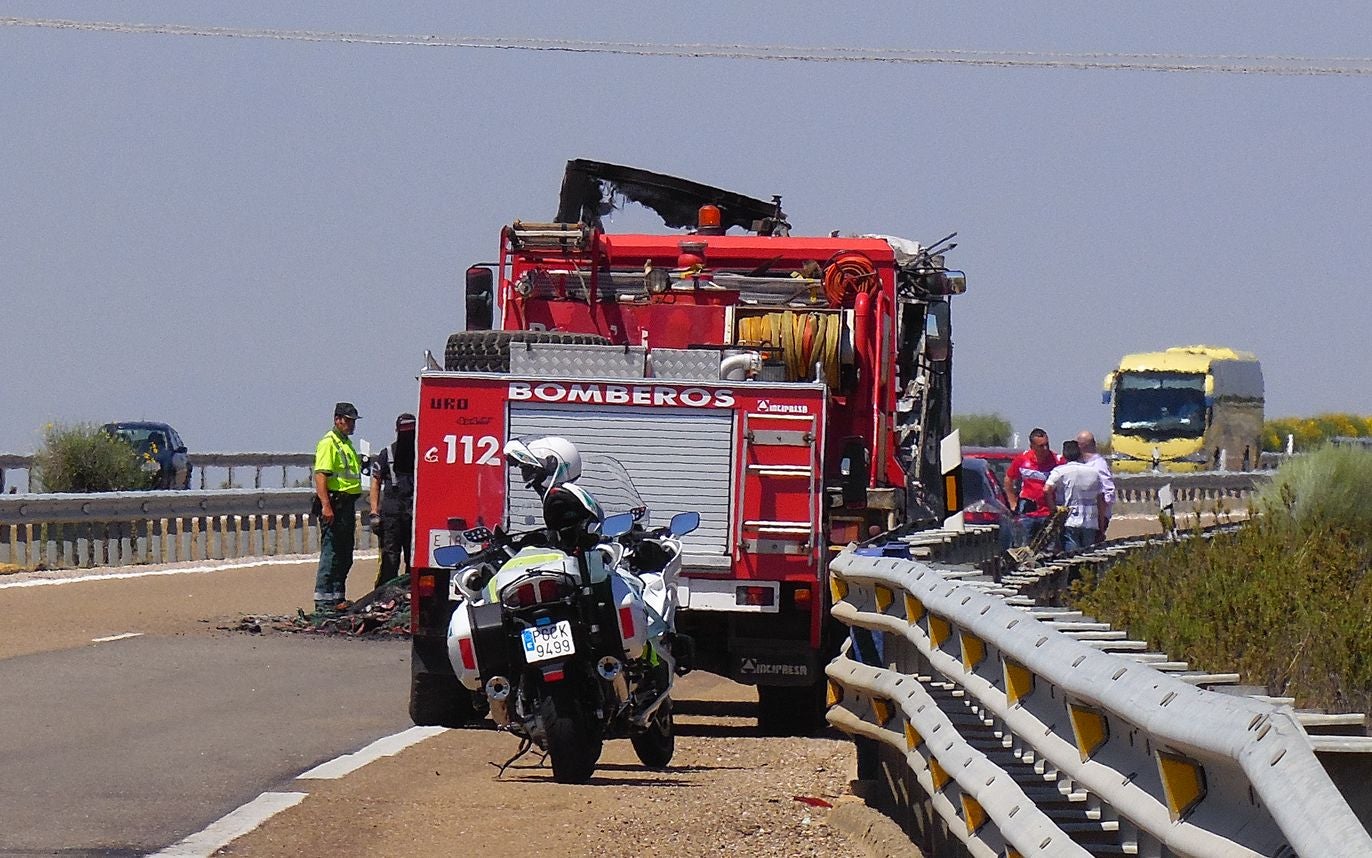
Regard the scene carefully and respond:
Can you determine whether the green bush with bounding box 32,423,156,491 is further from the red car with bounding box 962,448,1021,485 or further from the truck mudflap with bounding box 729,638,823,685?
the truck mudflap with bounding box 729,638,823,685

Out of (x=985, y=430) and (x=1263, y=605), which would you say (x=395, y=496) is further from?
(x=985, y=430)

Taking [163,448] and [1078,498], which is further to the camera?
[163,448]

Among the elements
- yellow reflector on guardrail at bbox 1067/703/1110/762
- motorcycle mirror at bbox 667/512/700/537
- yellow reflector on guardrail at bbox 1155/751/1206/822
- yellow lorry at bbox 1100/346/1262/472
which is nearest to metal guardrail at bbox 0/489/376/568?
motorcycle mirror at bbox 667/512/700/537

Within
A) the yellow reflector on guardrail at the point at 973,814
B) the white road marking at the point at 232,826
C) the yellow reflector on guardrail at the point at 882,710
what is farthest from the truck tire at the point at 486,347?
the yellow reflector on guardrail at the point at 973,814

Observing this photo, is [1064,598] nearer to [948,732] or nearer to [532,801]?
[532,801]

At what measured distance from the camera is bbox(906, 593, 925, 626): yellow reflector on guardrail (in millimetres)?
8122

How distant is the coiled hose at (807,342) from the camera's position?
50.5ft

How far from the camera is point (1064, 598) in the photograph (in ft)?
45.8

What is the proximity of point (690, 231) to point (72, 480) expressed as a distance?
22301mm

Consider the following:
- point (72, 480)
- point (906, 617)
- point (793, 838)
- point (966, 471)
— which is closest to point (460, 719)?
point (793, 838)

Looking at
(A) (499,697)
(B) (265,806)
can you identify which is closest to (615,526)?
(A) (499,697)

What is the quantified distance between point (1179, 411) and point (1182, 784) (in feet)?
190

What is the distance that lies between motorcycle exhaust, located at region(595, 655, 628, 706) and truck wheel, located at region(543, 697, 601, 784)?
0.60ft

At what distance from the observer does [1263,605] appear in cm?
1187
